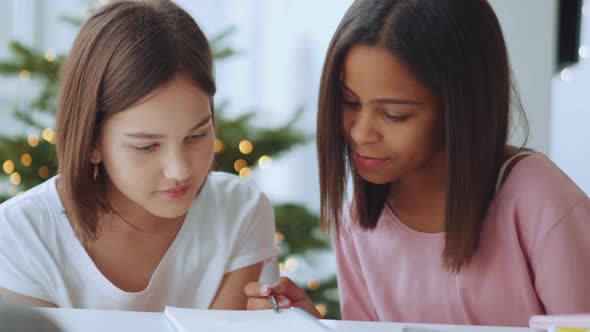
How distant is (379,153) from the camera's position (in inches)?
43.9

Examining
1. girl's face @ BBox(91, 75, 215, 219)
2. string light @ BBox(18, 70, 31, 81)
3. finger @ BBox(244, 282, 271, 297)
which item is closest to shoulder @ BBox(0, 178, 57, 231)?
girl's face @ BBox(91, 75, 215, 219)

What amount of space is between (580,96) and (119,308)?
1861 millimetres

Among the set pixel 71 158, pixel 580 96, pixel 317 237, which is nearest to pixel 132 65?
pixel 71 158

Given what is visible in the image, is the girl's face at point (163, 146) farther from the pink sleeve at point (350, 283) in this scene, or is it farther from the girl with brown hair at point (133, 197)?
the pink sleeve at point (350, 283)

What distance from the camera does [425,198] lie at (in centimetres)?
126

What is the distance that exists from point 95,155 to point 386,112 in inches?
18.2

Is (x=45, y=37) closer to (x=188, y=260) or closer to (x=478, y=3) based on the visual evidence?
(x=188, y=260)

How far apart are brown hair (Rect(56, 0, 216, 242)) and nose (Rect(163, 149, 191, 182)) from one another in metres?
0.10

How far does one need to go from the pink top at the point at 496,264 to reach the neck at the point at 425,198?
20mm

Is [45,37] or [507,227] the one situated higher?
[45,37]

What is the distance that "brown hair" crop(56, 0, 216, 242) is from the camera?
1.09 m

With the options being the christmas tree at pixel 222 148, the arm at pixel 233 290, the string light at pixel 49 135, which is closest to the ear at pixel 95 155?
the arm at pixel 233 290

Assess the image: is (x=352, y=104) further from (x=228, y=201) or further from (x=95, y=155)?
(x=95, y=155)

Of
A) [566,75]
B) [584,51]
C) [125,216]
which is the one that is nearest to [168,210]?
[125,216]
